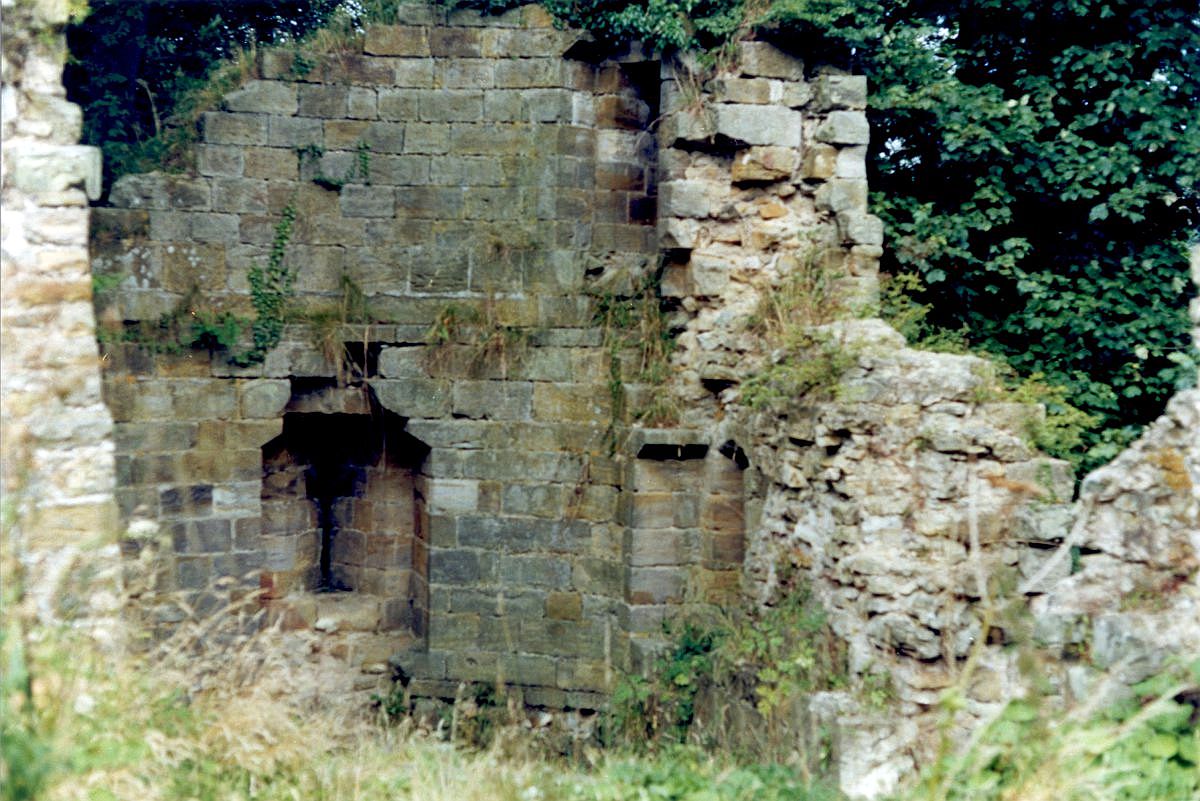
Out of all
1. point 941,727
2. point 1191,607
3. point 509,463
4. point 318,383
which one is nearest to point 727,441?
point 509,463

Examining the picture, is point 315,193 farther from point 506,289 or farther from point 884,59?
point 884,59

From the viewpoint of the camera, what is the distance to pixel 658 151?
28.9ft

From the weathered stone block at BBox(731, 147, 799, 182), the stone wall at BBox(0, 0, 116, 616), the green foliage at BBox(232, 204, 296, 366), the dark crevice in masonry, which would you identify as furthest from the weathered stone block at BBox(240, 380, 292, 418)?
the weathered stone block at BBox(731, 147, 799, 182)

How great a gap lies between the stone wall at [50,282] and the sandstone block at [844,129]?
4.56 meters

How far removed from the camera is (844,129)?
838 centimetres

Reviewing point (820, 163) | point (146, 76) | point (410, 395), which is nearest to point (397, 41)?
point (146, 76)

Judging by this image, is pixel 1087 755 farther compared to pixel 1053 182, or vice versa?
pixel 1053 182

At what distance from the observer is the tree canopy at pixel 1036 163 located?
9.07 meters

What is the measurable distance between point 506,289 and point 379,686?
289cm

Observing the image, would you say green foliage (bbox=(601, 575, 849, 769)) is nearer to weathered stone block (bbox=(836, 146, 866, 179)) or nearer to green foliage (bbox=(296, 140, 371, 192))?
weathered stone block (bbox=(836, 146, 866, 179))

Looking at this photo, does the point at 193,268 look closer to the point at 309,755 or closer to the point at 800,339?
the point at 800,339

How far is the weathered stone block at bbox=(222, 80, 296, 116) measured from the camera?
8469 mm

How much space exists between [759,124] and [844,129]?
550 mm

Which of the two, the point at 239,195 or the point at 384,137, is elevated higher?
the point at 384,137
